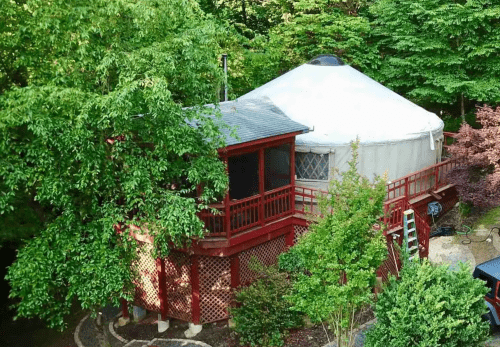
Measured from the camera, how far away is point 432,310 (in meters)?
9.38

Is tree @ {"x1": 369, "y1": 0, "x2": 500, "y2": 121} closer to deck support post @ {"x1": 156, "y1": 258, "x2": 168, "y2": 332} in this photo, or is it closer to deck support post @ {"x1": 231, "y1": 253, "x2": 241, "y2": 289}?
deck support post @ {"x1": 231, "y1": 253, "x2": 241, "y2": 289}

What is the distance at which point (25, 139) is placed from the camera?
10344mm

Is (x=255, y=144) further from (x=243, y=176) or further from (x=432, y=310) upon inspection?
(x=432, y=310)

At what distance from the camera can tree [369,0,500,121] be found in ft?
62.0

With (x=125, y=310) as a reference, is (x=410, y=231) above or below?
above

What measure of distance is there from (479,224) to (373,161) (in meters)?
3.83

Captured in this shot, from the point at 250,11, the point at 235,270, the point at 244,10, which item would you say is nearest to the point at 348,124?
the point at 235,270

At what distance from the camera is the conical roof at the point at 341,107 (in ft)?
53.0

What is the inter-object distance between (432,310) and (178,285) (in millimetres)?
6801

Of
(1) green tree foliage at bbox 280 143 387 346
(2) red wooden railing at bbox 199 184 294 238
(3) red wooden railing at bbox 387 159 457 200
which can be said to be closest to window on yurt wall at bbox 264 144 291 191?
(2) red wooden railing at bbox 199 184 294 238

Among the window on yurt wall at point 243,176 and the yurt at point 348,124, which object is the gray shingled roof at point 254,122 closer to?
the yurt at point 348,124

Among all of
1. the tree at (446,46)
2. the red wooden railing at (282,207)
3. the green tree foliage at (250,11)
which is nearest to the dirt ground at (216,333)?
the red wooden railing at (282,207)

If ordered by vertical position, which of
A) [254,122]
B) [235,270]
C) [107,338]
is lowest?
[107,338]

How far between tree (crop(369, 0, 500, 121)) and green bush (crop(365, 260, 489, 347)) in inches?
430
